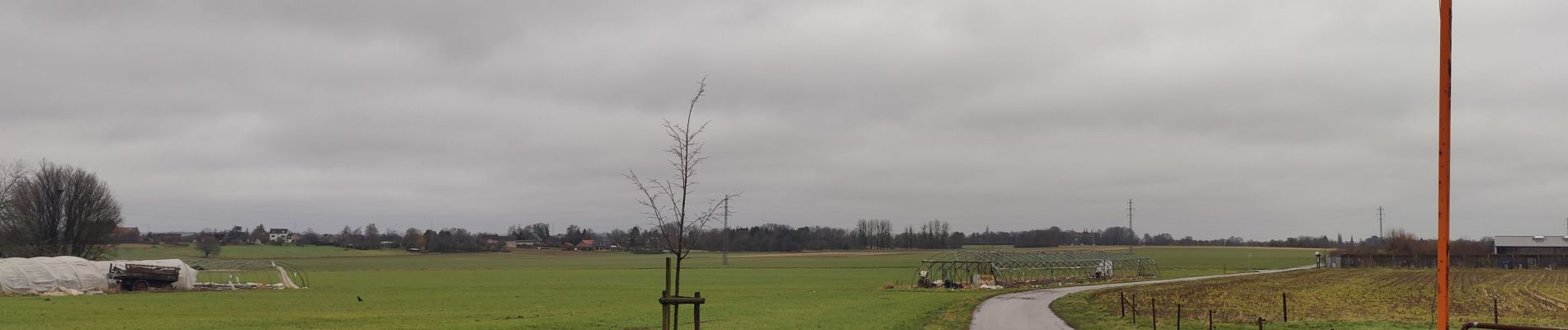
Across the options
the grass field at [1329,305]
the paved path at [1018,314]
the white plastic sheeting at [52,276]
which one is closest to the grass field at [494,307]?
the paved path at [1018,314]

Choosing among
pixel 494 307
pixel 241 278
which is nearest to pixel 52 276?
pixel 241 278

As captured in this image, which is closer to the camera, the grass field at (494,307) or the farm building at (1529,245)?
the grass field at (494,307)

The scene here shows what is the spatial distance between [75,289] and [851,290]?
47143 mm

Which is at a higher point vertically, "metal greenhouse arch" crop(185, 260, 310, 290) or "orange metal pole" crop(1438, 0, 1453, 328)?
"orange metal pole" crop(1438, 0, 1453, 328)

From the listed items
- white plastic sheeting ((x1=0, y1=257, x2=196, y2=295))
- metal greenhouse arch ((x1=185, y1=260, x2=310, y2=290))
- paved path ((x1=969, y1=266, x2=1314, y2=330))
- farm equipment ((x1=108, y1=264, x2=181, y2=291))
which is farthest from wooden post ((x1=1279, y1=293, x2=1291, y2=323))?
farm equipment ((x1=108, y1=264, x2=181, y2=291))

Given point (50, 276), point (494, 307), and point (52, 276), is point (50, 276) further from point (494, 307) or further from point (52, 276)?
point (494, 307)

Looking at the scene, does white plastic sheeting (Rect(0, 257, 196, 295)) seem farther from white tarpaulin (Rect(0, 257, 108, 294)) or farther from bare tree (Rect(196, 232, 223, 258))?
bare tree (Rect(196, 232, 223, 258))

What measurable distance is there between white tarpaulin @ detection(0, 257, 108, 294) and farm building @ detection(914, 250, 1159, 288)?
53.3m

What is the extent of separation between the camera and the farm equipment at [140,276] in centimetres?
6506

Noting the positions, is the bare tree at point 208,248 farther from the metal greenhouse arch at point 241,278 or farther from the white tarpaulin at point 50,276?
the white tarpaulin at point 50,276

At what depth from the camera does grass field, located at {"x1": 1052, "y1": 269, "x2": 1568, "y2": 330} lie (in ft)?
98.1

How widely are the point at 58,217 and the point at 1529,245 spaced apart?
609 ft

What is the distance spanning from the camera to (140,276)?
65.4 m

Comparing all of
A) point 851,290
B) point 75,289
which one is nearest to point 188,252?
point 75,289
